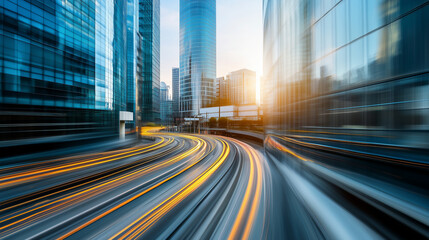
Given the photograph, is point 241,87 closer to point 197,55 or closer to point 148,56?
point 197,55

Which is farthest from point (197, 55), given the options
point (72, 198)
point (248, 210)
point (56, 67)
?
point (248, 210)

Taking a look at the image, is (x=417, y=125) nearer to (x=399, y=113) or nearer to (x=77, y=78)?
(x=399, y=113)

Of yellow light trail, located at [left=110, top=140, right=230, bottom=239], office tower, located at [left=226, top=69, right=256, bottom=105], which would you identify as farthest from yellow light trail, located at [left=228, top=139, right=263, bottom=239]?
office tower, located at [left=226, top=69, right=256, bottom=105]

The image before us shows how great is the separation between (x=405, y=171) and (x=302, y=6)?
31.0 feet

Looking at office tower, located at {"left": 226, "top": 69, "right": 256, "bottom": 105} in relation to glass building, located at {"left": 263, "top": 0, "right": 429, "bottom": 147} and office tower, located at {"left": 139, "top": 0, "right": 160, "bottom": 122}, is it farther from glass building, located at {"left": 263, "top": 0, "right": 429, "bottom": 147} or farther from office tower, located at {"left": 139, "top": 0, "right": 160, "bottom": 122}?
glass building, located at {"left": 263, "top": 0, "right": 429, "bottom": 147}

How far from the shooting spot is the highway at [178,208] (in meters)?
3.19

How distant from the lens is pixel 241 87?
10112 centimetres

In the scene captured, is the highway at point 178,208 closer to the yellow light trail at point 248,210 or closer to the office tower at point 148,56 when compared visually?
the yellow light trail at point 248,210

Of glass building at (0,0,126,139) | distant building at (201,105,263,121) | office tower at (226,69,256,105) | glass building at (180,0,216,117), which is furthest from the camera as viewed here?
office tower at (226,69,256,105)

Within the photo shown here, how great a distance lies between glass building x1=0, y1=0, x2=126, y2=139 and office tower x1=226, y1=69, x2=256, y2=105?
277ft

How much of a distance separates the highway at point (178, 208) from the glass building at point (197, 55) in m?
71.6

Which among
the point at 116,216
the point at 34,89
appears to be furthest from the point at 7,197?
the point at 34,89

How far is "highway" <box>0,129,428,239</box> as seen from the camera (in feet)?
10.5

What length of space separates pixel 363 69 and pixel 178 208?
25.7ft
